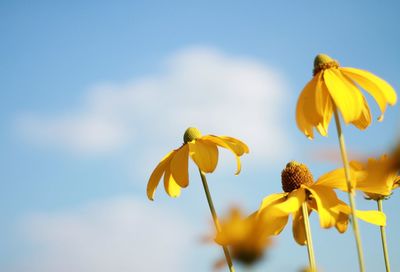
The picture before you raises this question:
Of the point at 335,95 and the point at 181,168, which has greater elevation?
the point at 335,95

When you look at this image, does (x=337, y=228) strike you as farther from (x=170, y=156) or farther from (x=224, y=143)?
(x=170, y=156)

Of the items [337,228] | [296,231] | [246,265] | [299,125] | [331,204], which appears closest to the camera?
[246,265]

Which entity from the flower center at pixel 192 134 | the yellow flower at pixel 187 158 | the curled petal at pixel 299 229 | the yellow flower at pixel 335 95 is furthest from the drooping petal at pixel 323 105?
the flower center at pixel 192 134

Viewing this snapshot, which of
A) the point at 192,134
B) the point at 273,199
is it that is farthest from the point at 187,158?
the point at 273,199

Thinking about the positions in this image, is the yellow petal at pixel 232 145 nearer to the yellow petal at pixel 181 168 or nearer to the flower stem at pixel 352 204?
the yellow petal at pixel 181 168

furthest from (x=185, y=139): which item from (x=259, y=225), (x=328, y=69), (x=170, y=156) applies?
(x=259, y=225)

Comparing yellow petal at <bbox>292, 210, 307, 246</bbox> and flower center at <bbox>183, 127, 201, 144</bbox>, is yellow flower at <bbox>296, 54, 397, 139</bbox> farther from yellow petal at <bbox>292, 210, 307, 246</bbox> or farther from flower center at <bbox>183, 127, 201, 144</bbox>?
flower center at <bbox>183, 127, 201, 144</bbox>

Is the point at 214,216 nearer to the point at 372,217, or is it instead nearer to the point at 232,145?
the point at 232,145
